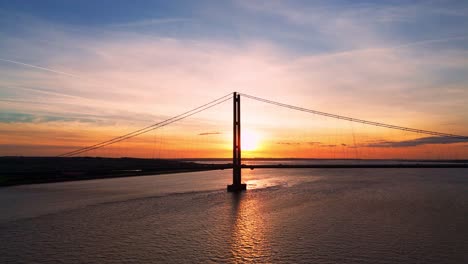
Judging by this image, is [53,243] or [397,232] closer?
[53,243]

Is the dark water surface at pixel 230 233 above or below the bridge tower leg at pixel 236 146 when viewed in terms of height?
below

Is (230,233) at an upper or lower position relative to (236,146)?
lower

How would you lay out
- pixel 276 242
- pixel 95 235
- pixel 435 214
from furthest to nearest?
pixel 435 214 < pixel 95 235 < pixel 276 242

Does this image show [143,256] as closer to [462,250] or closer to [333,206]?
[462,250]

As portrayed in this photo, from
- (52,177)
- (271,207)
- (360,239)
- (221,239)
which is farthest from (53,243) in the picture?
(52,177)

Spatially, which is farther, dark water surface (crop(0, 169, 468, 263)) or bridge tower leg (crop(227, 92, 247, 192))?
bridge tower leg (crop(227, 92, 247, 192))

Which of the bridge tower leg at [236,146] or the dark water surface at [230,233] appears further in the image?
the bridge tower leg at [236,146]

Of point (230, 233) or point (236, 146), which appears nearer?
point (230, 233)

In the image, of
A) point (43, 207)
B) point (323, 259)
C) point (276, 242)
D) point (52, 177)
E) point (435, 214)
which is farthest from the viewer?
point (52, 177)

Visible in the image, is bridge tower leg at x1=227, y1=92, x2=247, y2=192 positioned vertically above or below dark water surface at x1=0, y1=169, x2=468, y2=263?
above
